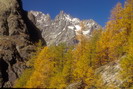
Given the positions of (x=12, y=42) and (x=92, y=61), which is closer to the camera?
(x=92, y=61)

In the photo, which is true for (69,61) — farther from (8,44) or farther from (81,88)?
(8,44)

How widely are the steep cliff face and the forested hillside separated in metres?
27.1

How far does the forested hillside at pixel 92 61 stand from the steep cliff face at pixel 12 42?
1067 inches

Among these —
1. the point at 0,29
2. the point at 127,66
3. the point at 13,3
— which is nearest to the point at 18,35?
the point at 0,29

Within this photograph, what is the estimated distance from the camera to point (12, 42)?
84562mm

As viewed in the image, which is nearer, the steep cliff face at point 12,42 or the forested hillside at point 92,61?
the forested hillside at point 92,61

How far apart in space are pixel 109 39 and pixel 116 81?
11.6 metres

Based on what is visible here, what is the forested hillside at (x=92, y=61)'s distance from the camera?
32.6 metres

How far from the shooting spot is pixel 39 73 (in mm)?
37719

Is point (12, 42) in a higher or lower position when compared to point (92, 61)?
higher

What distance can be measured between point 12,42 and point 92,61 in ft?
169

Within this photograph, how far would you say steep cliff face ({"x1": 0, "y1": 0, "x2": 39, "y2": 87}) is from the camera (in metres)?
70.5

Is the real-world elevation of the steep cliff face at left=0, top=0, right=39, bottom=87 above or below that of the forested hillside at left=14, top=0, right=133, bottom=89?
above

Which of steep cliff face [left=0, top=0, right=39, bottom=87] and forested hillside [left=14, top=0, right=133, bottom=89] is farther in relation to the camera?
steep cliff face [left=0, top=0, right=39, bottom=87]
